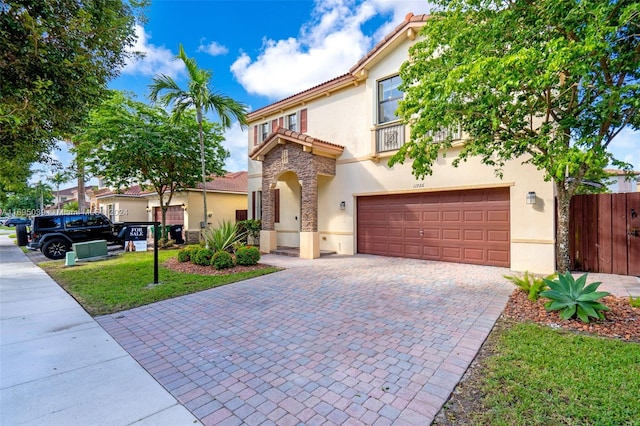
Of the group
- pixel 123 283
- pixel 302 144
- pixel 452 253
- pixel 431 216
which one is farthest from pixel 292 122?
pixel 123 283

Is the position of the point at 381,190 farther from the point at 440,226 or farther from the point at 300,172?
the point at 300,172

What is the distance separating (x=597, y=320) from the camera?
452 centimetres

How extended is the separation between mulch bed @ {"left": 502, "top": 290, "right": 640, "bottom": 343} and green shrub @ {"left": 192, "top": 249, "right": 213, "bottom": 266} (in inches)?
319

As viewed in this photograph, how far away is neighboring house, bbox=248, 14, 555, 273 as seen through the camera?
851 centimetres

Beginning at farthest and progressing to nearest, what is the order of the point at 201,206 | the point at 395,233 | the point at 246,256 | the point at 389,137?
1. the point at 201,206
2. the point at 395,233
3. the point at 389,137
4. the point at 246,256

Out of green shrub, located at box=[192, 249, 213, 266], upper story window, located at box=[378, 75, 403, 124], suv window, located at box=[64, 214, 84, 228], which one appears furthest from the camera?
suv window, located at box=[64, 214, 84, 228]

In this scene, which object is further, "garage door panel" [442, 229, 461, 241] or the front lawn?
"garage door panel" [442, 229, 461, 241]

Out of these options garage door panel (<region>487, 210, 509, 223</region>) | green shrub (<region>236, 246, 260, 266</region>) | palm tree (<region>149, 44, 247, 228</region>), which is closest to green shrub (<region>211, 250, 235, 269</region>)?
green shrub (<region>236, 246, 260, 266</region>)

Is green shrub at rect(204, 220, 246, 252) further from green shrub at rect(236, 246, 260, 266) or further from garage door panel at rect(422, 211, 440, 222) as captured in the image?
garage door panel at rect(422, 211, 440, 222)

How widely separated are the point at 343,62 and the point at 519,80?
379 inches

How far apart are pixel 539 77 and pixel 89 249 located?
594 inches

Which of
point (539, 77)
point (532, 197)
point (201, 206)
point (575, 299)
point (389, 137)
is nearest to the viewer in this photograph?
point (539, 77)

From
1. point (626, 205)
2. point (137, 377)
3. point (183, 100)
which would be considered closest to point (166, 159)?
point (183, 100)

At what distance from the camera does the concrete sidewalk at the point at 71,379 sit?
2660mm
